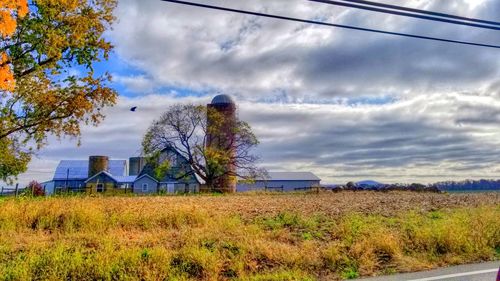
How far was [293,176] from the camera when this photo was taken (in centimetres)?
9656

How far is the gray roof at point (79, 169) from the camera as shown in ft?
228

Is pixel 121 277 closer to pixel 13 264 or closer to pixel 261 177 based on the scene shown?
pixel 13 264

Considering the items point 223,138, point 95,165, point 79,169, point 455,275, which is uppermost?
point 223,138

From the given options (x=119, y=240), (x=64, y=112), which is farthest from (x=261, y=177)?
(x=119, y=240)

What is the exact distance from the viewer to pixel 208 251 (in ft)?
28.1

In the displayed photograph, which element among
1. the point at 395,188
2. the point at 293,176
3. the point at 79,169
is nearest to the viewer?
the point at 395,188

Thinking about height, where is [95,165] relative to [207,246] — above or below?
above

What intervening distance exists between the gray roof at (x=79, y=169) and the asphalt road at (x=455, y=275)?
67.0 metres

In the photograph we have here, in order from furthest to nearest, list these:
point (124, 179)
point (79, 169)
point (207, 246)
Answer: point (79, 169) < point (124, 179) < point (207, 246)

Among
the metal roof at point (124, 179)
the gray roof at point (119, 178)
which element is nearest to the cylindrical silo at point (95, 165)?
the gray roof at point (119, 178)

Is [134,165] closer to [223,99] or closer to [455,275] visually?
[223,99]

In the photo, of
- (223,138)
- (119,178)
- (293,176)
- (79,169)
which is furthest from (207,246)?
(293,176)

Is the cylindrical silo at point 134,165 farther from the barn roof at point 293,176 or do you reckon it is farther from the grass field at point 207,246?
the grass field at point 207,246

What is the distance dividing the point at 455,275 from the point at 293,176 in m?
89.0
